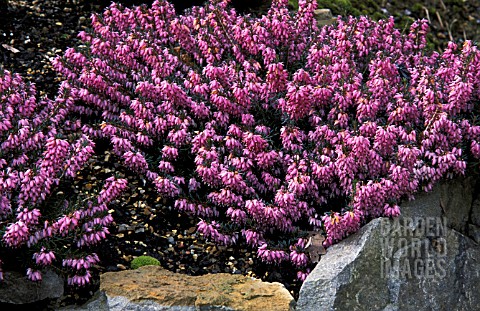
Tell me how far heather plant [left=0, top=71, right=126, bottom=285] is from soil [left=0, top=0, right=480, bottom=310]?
27 cm

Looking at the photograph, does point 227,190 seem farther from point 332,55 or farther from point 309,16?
point 309,16

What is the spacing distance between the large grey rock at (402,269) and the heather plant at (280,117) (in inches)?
6.1

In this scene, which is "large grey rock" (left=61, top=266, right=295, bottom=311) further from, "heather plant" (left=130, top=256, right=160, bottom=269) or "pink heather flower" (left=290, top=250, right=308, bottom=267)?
"pink heather flower" (left=290, top=250, right=308, bottom=267)

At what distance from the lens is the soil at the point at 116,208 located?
16.3 feet

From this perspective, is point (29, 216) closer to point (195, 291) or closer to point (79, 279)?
A: point (79, 279)

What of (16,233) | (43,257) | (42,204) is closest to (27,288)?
(43,257)

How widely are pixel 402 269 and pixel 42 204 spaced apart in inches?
99.6

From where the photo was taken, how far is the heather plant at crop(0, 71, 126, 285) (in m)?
4.37

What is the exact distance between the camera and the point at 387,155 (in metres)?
4.91

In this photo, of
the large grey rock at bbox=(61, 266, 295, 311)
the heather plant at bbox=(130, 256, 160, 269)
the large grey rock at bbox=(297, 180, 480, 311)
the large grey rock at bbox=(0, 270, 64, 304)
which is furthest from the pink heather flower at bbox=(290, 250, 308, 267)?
the large grey rock at bbox=(0, 270, 64, 304)

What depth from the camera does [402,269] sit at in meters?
4.62

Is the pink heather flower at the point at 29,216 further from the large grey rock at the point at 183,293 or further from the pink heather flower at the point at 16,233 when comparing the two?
the large grey rock at the point at 183,293

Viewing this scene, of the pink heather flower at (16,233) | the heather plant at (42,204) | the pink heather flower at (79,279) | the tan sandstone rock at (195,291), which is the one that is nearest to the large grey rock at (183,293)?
the tan sandstone rock at (195,291)

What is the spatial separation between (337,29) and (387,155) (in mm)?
1524
